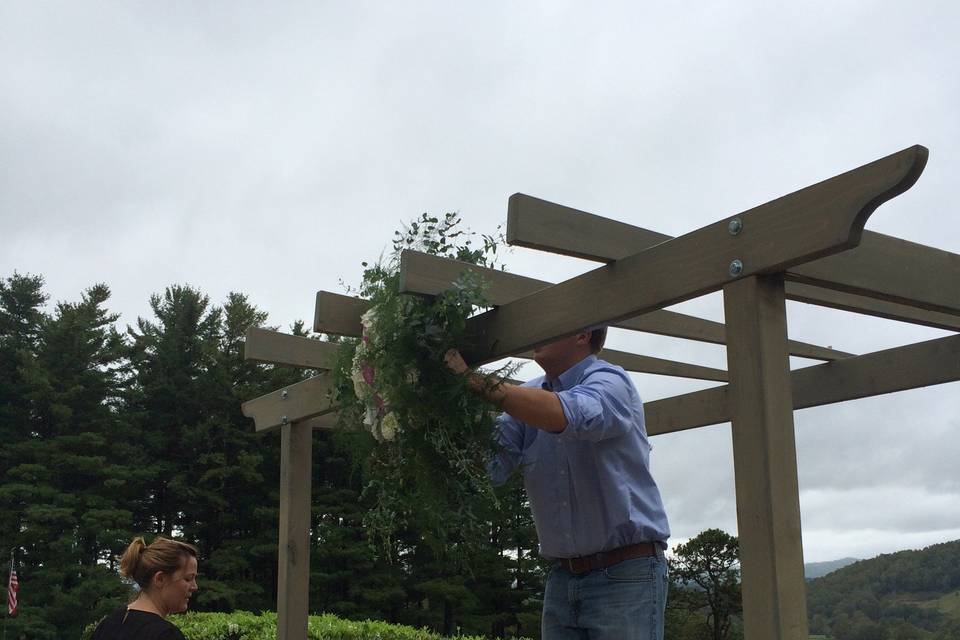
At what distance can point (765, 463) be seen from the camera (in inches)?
80.7

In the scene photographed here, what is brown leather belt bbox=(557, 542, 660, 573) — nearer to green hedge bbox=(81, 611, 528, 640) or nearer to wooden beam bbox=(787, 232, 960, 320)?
wooden beam bbox=(787, 232, 960, 320)

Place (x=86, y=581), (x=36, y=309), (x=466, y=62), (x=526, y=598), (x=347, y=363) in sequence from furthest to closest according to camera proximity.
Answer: (x=36, y=309), (x=526, y=598), (x=86, y=581), (x=466, y=62), (x=347, y=363)

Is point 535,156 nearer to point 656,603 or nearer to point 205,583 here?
point 656,603

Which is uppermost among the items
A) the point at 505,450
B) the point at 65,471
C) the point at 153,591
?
the point at 65,471

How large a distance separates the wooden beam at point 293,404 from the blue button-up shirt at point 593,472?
5.26ft

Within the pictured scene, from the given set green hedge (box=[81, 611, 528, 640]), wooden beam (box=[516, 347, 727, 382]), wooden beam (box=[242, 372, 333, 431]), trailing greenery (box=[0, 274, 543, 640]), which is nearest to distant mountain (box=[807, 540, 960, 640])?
wooden beam (box=[516, 347, 727, 382])

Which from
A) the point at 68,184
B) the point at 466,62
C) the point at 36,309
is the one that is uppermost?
the point at 68,184

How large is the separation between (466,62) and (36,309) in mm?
16021

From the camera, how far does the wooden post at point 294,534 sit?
4828 mm

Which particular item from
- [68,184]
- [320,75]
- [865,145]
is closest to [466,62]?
[320,75]

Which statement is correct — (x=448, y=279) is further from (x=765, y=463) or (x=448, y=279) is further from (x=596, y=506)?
(x=765, y=463)

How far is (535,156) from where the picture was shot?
5531mm

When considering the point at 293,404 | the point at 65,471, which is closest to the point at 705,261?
the point at 293,404

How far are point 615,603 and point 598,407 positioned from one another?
604 mm
